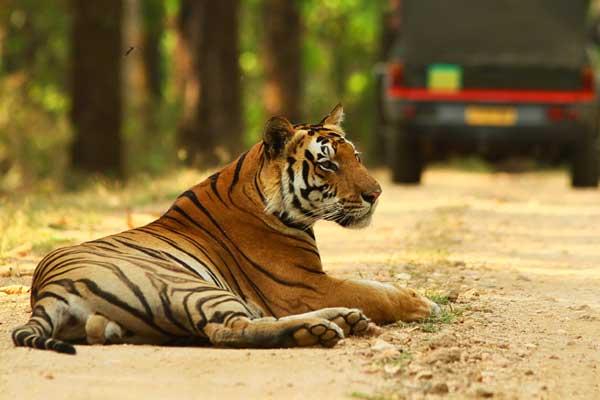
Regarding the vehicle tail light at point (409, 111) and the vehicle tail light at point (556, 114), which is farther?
the vehicle tail light at point (409, 111)

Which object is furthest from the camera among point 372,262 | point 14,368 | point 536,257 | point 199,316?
point 536,257

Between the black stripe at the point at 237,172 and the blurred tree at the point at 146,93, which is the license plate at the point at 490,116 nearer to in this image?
the blurred tree at the point at 146,93

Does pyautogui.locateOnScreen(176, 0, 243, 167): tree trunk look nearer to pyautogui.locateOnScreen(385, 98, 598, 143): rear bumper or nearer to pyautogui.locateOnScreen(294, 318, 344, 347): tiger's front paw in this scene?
pyautogui.locateOnScreen(385, 98, 598, 143): rear bumper

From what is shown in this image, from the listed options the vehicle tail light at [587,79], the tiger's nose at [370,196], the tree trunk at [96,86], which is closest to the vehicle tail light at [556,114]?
the vehicle tail light at [587,79]

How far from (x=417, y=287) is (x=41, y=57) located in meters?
19.8

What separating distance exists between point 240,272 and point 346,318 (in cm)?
67

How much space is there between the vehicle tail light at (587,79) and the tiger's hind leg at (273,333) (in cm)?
A: 1051

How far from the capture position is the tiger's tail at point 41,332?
566 cm

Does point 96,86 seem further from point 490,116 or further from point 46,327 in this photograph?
point 46,327

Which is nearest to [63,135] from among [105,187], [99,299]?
[105,187]

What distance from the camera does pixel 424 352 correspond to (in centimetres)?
600

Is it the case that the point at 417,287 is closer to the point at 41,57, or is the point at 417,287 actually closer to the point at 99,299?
the point at 99,299

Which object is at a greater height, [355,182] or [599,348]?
[355,182]

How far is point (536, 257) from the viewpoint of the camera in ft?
31.9
